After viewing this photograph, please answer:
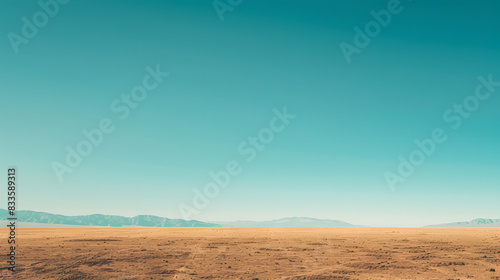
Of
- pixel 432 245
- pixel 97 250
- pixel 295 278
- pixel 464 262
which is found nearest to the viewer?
pixel 295 278

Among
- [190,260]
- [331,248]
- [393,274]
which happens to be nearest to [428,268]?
[393,274]

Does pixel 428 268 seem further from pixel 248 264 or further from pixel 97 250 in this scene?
pixel 97 250

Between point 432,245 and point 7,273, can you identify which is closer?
point 7,273

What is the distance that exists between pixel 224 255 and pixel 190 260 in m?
3.60

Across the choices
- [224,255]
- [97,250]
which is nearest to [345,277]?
[224,255]

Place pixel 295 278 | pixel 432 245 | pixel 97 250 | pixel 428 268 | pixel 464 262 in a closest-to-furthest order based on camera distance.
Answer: pixel 295 278, pixel 428 268, pixel 464 262, pixel 97 250, pixel 432 245

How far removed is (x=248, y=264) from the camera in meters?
29.0

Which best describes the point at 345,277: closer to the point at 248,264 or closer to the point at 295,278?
the point at 295,278

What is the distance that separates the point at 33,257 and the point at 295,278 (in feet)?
77.2

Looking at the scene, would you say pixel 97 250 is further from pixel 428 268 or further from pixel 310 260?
pixel 428 268

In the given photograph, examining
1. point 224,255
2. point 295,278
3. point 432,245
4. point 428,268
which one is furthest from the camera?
point 432,245

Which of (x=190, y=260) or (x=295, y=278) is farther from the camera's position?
(x=190, y=260)

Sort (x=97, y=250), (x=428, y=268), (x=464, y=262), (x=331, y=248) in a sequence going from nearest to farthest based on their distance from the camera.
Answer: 1. (x=428, y=268)
2. (x=464, y=262)
3. (x=97, y=250)
4. (x=331, y=248)

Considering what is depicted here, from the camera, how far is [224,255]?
3272cm
